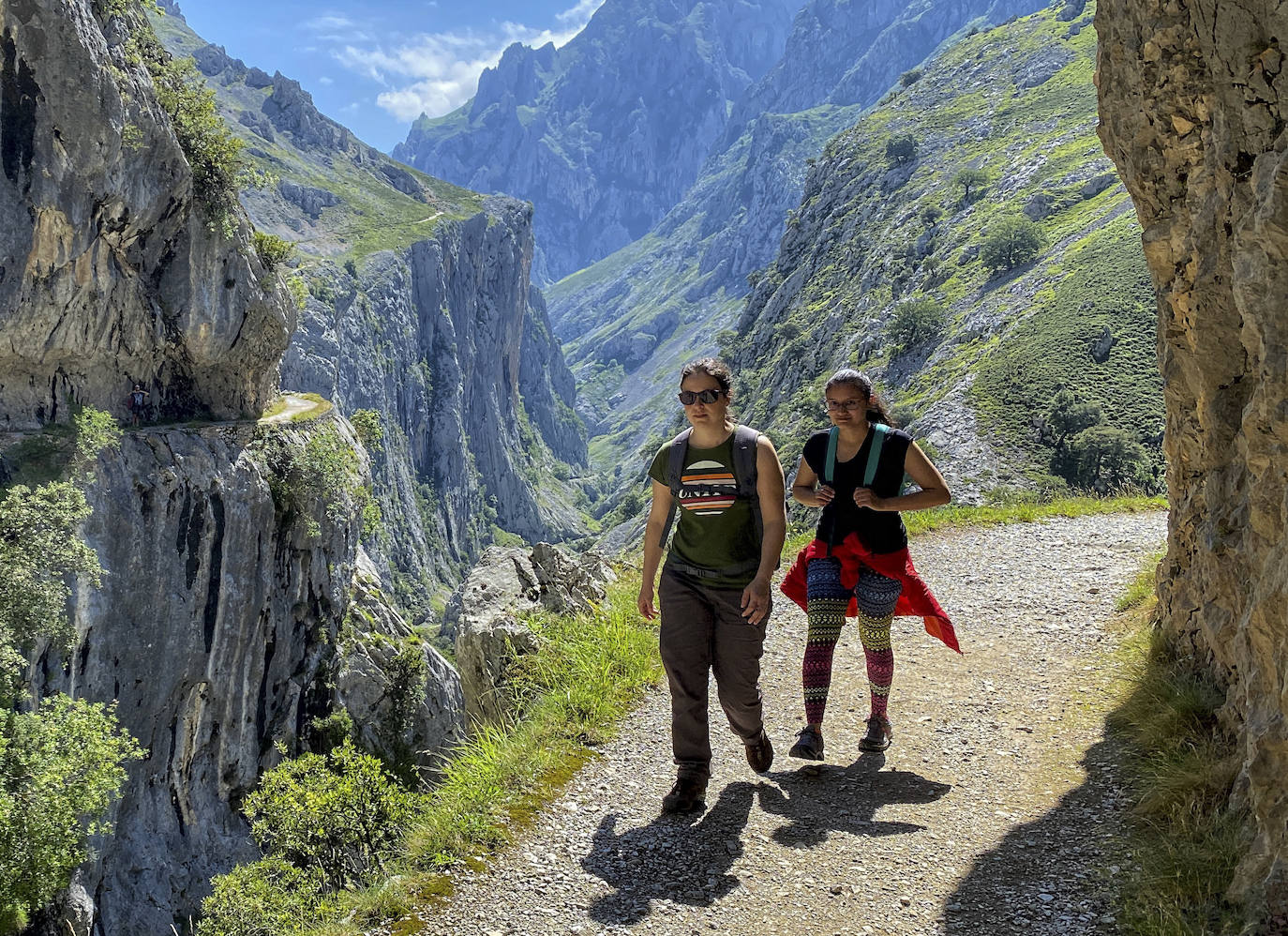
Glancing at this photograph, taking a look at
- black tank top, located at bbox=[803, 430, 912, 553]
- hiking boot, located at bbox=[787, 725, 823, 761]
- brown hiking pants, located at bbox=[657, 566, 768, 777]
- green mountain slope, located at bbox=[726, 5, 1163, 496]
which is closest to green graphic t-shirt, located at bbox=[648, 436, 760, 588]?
brown hiking pants, located at bbox=[657, 566, 768, 777]

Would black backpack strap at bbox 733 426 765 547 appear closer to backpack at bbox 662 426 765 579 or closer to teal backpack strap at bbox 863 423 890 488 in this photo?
backpack at bbox 662 426 765 579

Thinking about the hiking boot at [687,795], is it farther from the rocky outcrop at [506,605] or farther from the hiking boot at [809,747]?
the rocky outcrop at [506,605]

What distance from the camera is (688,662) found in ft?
19.1

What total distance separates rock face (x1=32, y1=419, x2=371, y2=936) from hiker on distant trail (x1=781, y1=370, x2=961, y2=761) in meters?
28.4

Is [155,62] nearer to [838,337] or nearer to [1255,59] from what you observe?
[1255,59]

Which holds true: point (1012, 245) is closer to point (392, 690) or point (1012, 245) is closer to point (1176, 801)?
point (392, 690)

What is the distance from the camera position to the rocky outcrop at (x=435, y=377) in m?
117

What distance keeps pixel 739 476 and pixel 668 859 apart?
2565mm

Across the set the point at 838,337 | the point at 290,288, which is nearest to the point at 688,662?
the point at 290,288

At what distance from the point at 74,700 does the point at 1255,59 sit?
33.1 meters

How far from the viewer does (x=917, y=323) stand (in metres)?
66.2

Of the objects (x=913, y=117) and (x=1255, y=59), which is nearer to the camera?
(x=1255, y=59)

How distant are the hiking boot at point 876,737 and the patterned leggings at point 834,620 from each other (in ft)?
1.16

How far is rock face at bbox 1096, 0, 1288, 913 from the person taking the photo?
3854 millimetres
